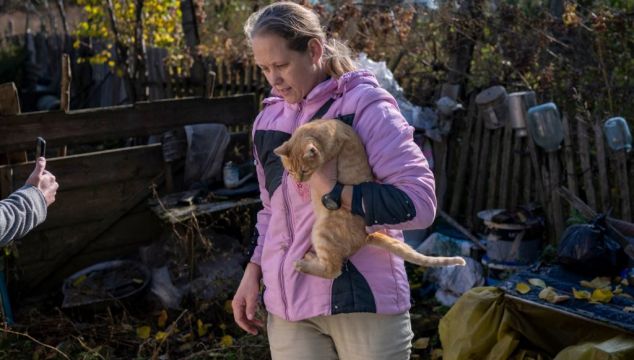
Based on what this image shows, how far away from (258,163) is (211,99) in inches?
163

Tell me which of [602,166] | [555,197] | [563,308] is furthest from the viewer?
[555,197]

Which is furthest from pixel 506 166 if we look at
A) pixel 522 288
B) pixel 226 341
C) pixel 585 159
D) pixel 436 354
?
pixel 226 341

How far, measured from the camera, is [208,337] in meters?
5.07

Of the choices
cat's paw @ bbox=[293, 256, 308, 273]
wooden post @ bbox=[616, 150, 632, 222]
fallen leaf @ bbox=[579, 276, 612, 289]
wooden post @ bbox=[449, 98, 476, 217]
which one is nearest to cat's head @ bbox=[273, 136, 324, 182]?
cat's paw @ bbox=[293, 256, 308, 273]

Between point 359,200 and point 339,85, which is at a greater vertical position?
point 339,85

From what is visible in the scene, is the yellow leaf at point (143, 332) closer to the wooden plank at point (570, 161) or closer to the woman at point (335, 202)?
the woman at point (335, 202)

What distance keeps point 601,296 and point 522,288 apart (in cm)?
42

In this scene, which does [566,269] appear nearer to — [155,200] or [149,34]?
[155,200]

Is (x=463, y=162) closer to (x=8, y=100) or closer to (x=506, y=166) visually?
(x=506, y=166)

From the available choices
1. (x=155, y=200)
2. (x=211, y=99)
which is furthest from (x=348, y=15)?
(x=155, y=200)

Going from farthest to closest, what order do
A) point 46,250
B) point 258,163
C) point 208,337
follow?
point 46,250 < point 208,337 < point 258,163

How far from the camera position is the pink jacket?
1928 mm

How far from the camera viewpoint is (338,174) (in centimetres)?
207

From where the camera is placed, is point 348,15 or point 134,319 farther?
point 348,15
